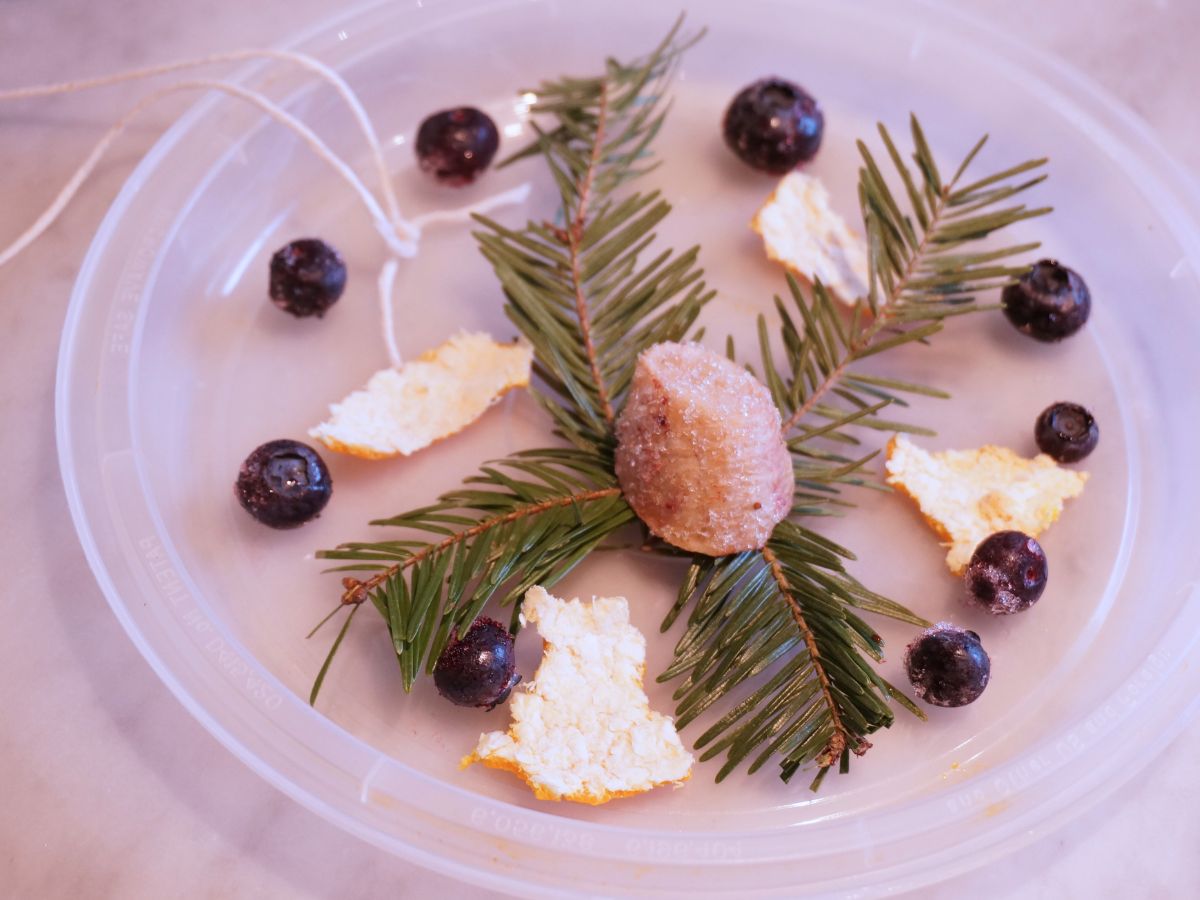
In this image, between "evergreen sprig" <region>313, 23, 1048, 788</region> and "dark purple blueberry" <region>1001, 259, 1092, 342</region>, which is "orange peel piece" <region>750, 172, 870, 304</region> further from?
"dark purple blueberry" <region>1001, 259, 1092, 342</region>

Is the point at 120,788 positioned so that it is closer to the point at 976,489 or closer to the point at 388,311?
the point at 388,311

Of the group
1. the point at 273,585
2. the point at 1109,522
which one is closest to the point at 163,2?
the point at 273,585

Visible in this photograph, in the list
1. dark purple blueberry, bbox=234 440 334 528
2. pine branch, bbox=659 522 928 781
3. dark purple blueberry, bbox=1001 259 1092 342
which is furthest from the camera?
dark purple blueberry, bbox=1001 259 1092 342

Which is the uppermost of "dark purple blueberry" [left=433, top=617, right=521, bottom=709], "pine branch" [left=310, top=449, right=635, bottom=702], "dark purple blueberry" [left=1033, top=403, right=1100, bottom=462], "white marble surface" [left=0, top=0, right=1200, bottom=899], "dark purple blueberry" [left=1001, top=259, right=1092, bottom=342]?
"dark purple blueberry" [left=1001, top=259, right=1092, bottom=342]

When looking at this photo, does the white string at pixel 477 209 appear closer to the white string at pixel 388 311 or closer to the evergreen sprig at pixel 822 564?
the white string at pixel 388 311

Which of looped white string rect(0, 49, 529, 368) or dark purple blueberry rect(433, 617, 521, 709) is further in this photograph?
looped white string rect(0, 49, 529, 368)

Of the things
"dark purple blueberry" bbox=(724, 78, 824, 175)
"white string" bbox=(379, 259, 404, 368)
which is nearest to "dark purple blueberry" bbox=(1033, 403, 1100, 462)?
"dark purple blueberry" bbox=(724, 78, 824, 175)
